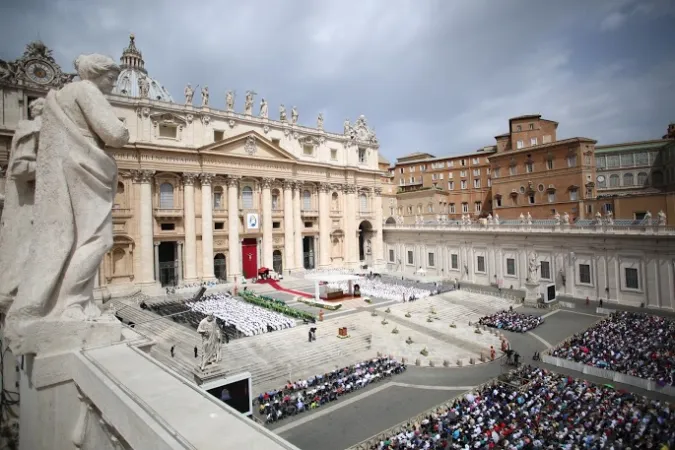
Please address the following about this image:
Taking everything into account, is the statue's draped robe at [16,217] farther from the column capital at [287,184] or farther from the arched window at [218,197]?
the column capital at [287,184]

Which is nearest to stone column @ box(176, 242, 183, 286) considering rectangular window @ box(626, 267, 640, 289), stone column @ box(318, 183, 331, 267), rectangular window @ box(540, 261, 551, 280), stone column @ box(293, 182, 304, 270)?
stone column @ box(293, 182, 304, 270)

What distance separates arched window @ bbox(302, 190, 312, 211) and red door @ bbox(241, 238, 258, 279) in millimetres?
7821

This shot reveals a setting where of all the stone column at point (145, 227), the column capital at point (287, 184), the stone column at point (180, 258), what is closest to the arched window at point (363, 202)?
the column capital at point (287, 184)

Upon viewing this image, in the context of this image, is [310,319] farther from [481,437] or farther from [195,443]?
[195,443]

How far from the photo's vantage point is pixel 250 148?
129 ft

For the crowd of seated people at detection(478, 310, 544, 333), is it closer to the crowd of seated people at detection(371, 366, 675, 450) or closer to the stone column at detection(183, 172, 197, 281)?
the crowd of seated people at detection(371, 366, 675, 450)

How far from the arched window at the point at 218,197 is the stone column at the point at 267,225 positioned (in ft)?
14.0

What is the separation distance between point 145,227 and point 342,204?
75.4ft

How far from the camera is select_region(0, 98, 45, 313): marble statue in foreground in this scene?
A: 4.83 m

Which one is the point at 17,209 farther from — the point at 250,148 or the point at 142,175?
the point at 250,148

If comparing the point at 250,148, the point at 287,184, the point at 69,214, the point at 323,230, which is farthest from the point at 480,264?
the point at 69,214

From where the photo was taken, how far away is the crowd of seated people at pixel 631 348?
16391 mm

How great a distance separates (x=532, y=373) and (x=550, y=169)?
32516 millimetres

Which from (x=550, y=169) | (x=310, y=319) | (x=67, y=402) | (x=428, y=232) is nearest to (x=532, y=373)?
(x=310, y=319)
